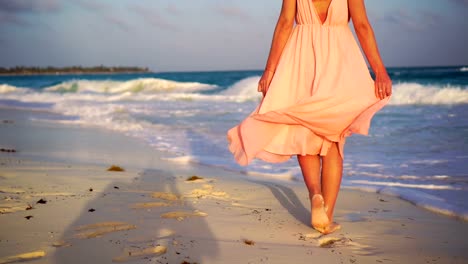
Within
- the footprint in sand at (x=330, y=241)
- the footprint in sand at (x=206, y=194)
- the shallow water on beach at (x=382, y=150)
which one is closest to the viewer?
the footprint in sand at (x=330, y=241)

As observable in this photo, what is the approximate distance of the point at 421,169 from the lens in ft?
16.6

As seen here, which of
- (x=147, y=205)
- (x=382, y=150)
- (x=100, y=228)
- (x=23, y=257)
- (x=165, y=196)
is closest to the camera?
(x=23, y=257)

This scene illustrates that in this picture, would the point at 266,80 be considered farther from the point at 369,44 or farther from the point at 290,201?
the point at 290,201

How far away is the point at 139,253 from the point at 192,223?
64cm

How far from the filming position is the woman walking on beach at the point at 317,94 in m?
2.70

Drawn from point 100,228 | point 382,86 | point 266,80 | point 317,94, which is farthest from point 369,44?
point 100,228

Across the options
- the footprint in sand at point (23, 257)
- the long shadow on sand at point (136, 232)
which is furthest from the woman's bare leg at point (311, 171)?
the footprint in sand at point (23, 257)

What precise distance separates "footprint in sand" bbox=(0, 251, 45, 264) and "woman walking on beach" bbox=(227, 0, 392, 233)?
1179 millimetres

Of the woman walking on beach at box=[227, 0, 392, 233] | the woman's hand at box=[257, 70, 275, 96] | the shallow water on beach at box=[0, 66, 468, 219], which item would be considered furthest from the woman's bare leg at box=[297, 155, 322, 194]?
the shallow water on beach at box=[0, 66, 468, 219]

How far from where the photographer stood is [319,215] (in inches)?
107

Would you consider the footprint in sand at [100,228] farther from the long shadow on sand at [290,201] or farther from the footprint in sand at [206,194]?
the long shadow on sand at [290,201]

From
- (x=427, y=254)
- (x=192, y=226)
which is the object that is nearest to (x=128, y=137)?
(x=192, y=226)

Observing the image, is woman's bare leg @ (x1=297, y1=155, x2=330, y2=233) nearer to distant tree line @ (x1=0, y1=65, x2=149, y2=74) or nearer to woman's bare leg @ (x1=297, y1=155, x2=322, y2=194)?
woman's bare leg @ (x1=297, y1=155, x2=322, y2=194)

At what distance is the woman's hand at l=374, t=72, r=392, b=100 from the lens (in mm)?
2703
